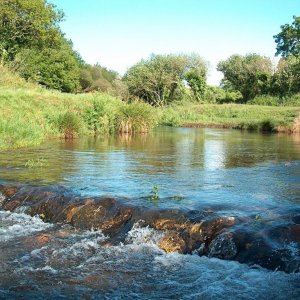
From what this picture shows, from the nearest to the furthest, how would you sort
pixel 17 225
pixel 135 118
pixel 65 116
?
pixel 17 225
pixel 65 116
pixel 135 118

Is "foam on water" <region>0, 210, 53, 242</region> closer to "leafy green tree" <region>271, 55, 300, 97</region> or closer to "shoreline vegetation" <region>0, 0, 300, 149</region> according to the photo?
"shoreline vegetation" <region>0, 0, 300, 149</region>

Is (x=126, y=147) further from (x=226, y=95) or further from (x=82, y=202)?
(x=226, y=95)

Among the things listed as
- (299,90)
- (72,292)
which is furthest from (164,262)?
(299,90)

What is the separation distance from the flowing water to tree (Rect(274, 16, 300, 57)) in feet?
210

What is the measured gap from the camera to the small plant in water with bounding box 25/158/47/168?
12.8 m

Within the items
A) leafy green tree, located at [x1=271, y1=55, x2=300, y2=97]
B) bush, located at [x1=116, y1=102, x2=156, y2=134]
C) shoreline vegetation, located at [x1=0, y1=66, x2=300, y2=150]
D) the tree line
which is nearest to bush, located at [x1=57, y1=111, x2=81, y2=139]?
shoreline vegetation, located at [x1=0, y1=66, x2=300, y2=150]

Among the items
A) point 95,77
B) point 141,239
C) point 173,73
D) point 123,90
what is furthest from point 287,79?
point 141,239

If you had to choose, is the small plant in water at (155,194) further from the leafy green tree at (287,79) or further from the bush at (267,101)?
the leafy green tree at (287,79)

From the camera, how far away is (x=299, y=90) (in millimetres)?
55156

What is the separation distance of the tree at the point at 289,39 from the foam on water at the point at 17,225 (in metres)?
70.9

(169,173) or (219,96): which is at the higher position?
(219,96)

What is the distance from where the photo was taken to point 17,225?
7719mm

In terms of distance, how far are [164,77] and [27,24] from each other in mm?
22359

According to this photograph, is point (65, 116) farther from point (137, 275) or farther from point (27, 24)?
point (27, 24)
